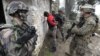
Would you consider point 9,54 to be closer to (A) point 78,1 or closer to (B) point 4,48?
(B) point 4,48

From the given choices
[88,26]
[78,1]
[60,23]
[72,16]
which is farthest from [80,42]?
[78,1]

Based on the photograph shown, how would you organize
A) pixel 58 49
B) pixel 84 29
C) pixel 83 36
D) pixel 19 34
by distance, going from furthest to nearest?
pixel 58 49 → pixel 83 36 → pixel 84 29 → pixel 19 34

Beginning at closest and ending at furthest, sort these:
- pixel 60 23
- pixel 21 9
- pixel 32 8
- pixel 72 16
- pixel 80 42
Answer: pixel 21 9, pixel 80 42, pixel 32 8, pixel 60 23, pixel 72 16

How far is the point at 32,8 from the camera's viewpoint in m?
5.28

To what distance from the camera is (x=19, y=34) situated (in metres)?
2.36

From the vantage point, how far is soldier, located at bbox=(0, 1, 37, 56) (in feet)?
7.37

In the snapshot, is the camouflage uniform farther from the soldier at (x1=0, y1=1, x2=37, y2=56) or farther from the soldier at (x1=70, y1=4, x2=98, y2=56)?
the soldier at (x1=0, y1=1, x2=37, y2=56)

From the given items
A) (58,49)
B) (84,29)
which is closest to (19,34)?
(84,29)

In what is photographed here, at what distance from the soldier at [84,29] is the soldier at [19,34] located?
1.82 meters

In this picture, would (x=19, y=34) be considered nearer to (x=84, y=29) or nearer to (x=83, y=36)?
(x=84, y=29)

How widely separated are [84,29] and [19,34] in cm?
200

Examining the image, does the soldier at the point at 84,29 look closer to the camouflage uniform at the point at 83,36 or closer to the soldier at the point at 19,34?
the camouflage uniform at the point at 83,36

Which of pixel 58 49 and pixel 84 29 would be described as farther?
pixel 58 49

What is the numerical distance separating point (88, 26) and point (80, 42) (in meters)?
0.49
